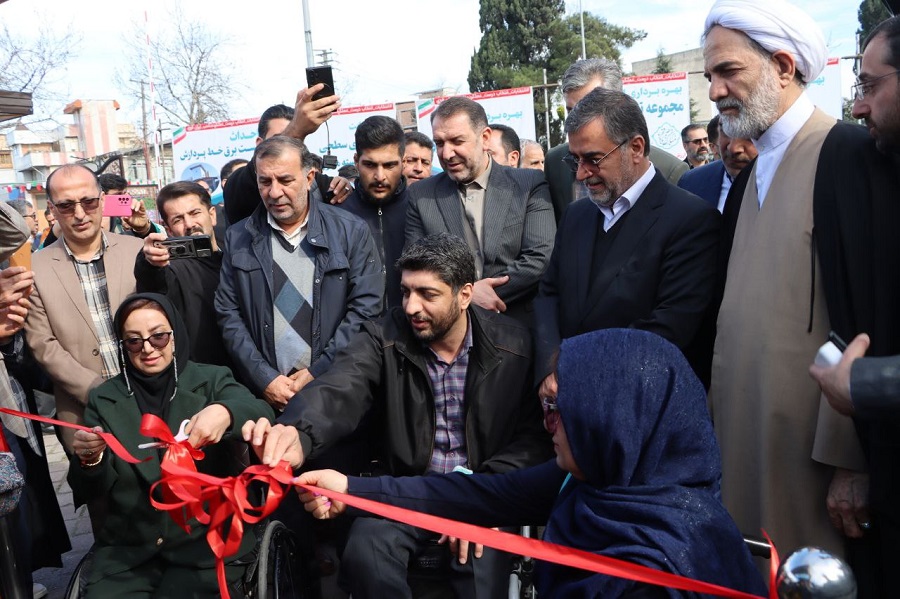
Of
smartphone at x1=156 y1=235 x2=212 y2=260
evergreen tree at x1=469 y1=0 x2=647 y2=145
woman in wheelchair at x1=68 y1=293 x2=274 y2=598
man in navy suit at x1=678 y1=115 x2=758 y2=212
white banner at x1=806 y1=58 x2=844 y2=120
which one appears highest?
evergreen tree at x1=469 y1=0 x2=647 y2=145

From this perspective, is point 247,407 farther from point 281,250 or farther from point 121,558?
point 281,250

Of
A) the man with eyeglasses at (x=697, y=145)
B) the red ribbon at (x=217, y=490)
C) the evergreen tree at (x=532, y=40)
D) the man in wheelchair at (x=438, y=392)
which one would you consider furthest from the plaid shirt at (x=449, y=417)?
the evergreen tree at (x=532, y=40)

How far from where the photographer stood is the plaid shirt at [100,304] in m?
4.27

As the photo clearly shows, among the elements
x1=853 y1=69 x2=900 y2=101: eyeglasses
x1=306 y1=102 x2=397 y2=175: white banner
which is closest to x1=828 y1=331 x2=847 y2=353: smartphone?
x1=853 y1=69 x2=900 y2=101: eyeglasses

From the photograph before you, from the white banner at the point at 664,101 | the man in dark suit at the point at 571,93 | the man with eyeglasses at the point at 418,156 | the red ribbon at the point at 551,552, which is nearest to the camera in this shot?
the red ribbon at the point at 551,552

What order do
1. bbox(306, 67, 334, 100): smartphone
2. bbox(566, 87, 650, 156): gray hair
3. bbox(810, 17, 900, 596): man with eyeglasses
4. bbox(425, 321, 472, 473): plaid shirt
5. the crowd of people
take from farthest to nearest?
bbox(306, 67, 334, 100): smartphone
bbox(425, 321, 472, 473): plaid shirt
bbox(566, 87, 650, 156): gray hair
bbox(810, 17, 900, 596): man with eyeglasses
the crowd of people

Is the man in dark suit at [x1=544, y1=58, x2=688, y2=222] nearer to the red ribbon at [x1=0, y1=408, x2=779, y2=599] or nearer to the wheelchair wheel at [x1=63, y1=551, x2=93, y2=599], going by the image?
the red ribbon at [x1=0, y1=408, x2=779, y2=599]

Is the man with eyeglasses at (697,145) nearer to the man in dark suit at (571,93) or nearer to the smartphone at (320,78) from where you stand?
the man in dark suit at (571,93)

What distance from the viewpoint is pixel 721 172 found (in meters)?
4.55

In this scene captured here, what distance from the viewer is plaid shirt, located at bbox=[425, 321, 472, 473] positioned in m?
3.32

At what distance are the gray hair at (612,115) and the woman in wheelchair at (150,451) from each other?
1743 millimetres

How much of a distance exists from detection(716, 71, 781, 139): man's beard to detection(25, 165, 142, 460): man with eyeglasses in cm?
312

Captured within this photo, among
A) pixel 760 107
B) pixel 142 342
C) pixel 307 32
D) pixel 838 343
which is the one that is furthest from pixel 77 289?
pixel 307 32

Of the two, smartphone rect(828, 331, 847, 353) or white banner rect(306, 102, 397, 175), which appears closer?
smartphone rect(828, 331, 847, 353)
